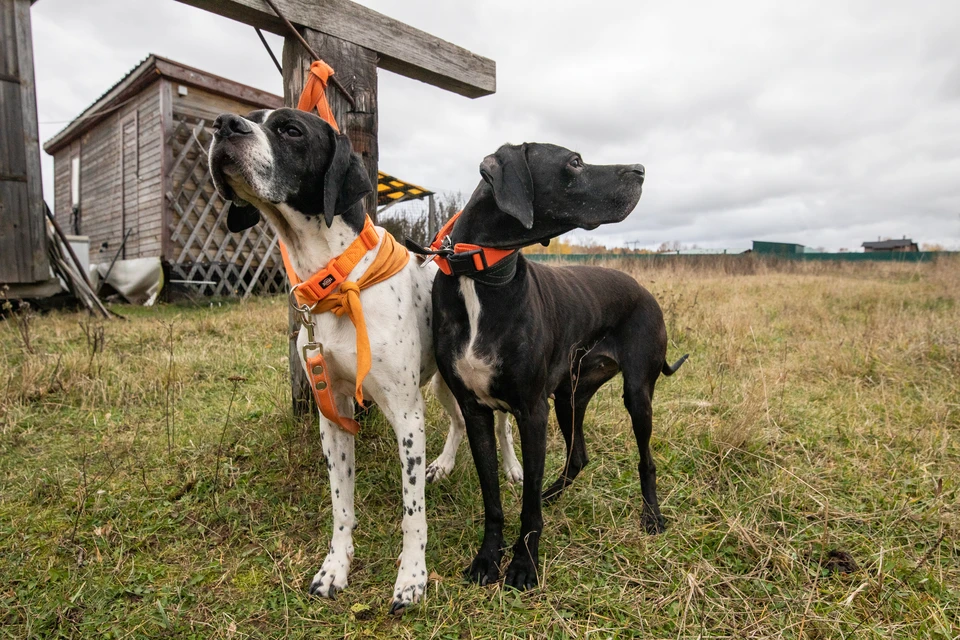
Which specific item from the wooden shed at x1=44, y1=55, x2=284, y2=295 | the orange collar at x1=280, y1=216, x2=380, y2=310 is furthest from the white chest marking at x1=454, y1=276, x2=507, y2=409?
the wooden shed at x1=44, y1=55, x2=284, y2=295

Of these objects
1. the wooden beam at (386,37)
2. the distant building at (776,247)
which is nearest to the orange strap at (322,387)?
the wooden beam at (386,37)

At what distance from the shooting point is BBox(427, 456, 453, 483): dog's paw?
288 centimetres

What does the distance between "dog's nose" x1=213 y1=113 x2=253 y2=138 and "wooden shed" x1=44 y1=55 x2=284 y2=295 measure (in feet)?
28.7

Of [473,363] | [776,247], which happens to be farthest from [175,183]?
[776,247]

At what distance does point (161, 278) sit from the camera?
9.73m

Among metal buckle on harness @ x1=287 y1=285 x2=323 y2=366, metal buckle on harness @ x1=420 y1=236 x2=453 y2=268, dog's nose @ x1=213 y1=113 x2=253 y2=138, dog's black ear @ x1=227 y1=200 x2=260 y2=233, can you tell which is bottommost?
metal buckle on harness @ x1=287 y1=285 x2=323 y2=366

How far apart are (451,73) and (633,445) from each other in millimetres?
2467

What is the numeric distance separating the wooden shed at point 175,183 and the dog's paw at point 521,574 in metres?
9.18

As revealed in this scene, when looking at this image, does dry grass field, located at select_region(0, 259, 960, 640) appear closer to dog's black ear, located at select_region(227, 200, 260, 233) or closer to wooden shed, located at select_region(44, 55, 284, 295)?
dog's black ear, located at select_region(227, 200, 260, 233)

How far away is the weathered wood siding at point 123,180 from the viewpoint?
10188 mm

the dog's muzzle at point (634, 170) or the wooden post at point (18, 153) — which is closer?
the dog's muzzle at point (634, 170)

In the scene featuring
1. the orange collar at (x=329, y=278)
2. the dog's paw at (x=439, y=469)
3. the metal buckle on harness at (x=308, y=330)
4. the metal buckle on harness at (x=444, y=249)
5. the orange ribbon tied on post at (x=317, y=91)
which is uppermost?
the orange ribbon tied on post at (x=317, y=91)

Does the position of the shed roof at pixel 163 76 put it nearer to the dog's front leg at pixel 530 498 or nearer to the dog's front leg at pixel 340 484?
Answer: the dog's front leg at pixel 340 484

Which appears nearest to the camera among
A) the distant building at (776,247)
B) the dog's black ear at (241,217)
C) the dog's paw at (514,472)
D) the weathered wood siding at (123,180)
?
the dog's black ear at (241,217)
